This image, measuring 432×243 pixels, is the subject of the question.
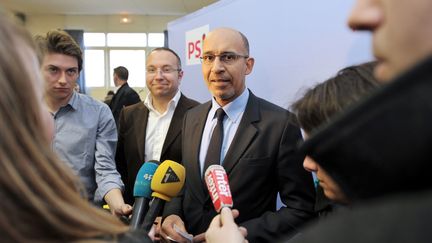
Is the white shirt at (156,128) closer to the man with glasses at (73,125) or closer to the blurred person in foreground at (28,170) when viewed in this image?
the man with glasses at (73,125)

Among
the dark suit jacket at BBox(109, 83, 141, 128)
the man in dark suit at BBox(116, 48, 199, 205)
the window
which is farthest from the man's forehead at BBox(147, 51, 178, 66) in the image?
the window

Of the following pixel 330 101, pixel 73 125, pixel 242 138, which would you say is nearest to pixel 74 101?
pixel 73 125

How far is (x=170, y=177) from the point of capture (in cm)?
148

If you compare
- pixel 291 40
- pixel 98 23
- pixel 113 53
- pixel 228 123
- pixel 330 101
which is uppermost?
pixel 98 23

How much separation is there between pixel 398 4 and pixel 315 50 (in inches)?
53.5

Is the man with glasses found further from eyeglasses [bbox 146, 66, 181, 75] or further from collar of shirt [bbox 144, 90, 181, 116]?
eyeglasses [bbox 146, 66, 181, 75]

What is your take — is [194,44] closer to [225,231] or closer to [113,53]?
[225,231]

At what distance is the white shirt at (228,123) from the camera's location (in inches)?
68.7

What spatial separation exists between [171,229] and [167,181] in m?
0.26

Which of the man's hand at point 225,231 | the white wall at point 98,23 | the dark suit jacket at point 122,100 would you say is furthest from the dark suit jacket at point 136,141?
the white wall at point 98,23

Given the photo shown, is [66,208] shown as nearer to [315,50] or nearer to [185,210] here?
[185,210]

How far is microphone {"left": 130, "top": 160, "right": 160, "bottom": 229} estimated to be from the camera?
1.36m

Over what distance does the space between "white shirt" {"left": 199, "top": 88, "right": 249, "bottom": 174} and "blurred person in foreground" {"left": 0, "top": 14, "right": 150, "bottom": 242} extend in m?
1.13

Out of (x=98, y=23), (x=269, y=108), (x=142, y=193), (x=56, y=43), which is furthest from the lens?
(x=98, y=23)
